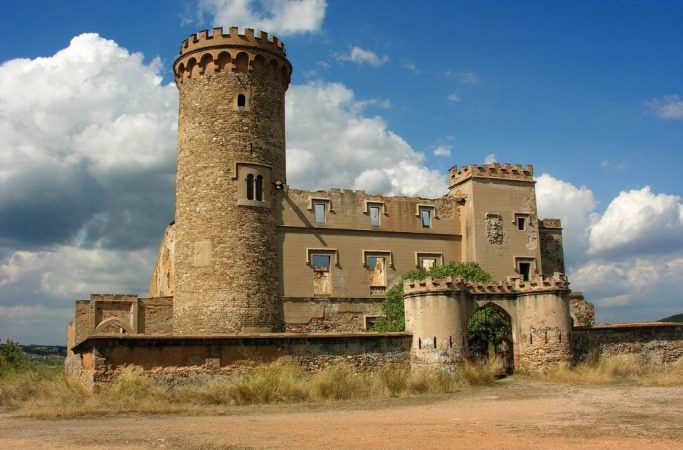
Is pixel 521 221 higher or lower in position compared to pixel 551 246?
higher

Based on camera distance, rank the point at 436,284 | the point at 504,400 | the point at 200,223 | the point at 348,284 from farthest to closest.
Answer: the point at 348,284, the point at 200,223, the point at 436,284, the point at 504,400

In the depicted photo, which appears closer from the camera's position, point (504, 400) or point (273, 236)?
point (504, 400)

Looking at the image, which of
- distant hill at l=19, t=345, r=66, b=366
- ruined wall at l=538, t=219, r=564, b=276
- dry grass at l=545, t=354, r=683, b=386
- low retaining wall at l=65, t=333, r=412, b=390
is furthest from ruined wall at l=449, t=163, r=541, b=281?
distant hill at l=19, t=345, r=66, b=366

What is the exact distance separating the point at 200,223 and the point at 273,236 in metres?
3.23

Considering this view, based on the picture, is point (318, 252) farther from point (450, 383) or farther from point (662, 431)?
point (662, 431)

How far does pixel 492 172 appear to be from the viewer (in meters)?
35.4

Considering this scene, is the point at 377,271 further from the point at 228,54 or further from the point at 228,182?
the point at 228,54

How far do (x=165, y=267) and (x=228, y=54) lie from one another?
1166 centimetres

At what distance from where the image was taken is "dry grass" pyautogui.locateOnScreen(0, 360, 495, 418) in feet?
61.3

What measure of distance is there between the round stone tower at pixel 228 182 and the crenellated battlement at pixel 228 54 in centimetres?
4

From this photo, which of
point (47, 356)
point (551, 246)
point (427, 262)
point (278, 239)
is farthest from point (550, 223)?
point (47, 356)

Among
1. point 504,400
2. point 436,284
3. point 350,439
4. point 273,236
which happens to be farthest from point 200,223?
point 350,439

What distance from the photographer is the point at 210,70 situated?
31375 millimetres

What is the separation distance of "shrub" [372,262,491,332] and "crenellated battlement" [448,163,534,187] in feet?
18.3
